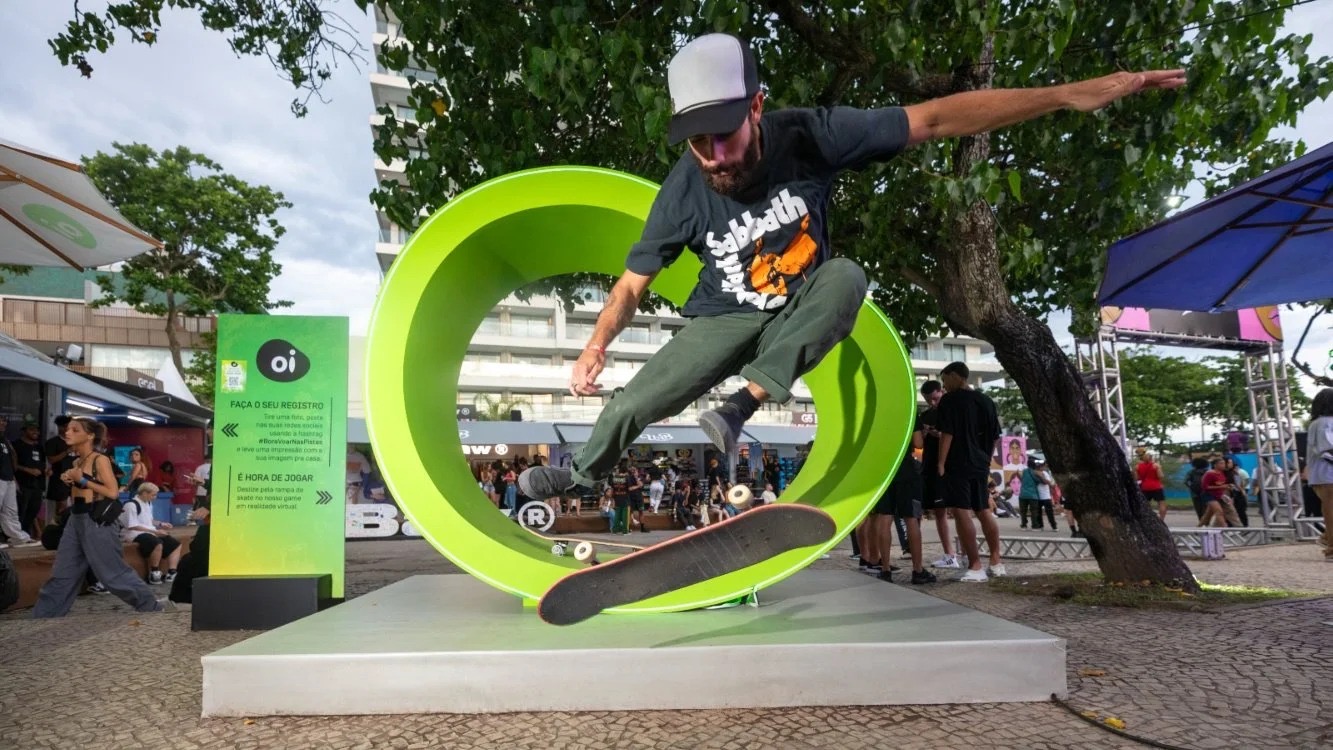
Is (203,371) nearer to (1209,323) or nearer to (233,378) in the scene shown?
(233,378)

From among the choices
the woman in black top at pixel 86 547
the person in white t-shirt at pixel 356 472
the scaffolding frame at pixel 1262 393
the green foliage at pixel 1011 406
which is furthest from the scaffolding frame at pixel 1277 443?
the green foliage at pixel 1011 406

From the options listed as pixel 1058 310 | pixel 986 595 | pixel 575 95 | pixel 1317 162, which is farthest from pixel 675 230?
pixel 1058 310

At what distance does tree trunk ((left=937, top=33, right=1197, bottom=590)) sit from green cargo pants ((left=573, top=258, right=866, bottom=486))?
3.84 metres

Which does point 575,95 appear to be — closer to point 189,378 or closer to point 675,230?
point 675,230

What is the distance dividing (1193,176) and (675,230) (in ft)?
20.1

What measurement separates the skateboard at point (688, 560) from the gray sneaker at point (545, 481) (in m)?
0.60

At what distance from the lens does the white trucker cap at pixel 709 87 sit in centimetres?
261

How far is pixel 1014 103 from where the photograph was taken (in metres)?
2.74

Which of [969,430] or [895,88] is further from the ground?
[895,88]

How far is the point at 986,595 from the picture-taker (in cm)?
625

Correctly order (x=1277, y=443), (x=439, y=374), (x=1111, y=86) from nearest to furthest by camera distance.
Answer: (x=1111, y=86)
(x=439, y=374)
(x=1277, y=443)

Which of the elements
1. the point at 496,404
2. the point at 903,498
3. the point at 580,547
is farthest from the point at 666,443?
the point at 496,404

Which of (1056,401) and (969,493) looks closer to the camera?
(1056,401)

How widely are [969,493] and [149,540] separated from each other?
8.26 meters
